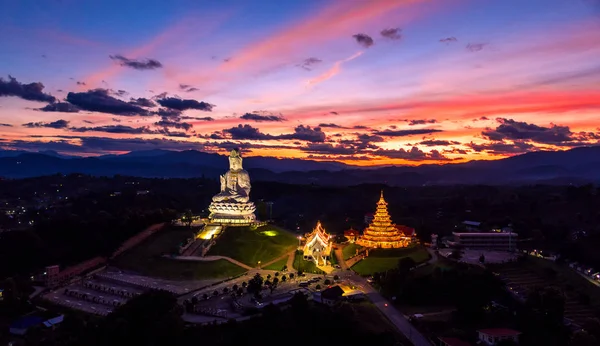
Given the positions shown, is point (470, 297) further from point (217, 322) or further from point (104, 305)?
point (104, 305)

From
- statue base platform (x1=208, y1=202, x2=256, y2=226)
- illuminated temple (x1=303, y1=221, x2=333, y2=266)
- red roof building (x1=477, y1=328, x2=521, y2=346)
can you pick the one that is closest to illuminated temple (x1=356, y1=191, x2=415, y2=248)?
illuminated temple (x1=303, y1=221, x2=333, y2=266)

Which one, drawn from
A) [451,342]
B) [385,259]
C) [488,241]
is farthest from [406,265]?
[488,241]

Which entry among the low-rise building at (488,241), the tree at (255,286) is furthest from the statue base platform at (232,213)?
the low-rise building at (488,241)

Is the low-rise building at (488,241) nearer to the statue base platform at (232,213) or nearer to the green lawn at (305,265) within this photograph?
the green lawn at (305,265)

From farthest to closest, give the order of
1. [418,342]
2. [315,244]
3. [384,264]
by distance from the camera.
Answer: [315,244] < [384,264] < [418,342]

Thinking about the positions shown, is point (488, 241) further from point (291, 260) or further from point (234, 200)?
point (234, 200)

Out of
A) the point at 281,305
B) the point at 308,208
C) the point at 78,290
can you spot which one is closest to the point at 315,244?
the point at 281,305
